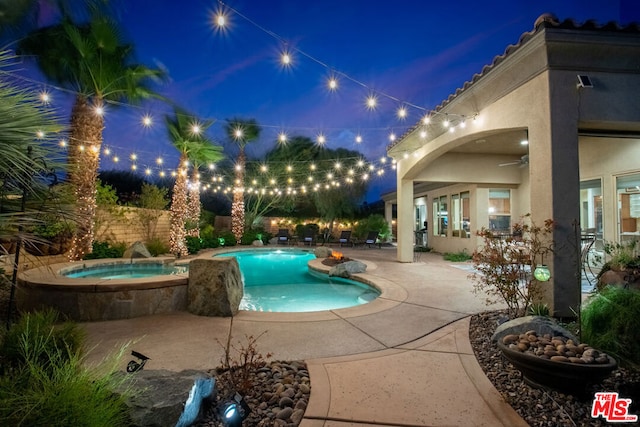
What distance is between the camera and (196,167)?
44.9 ft

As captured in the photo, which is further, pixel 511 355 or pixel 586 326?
pixel 586 326

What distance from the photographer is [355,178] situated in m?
18.0

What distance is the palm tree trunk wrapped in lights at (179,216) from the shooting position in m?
11.4

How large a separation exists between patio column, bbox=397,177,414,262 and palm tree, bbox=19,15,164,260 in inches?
317

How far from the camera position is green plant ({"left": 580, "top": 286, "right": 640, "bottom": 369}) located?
265 centimetres

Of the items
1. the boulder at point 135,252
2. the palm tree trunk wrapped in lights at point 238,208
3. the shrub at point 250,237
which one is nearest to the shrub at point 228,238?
the palm tree trunk wrapped in lights at point 238,208

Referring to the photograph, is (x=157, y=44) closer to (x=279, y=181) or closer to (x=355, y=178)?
(x=279, y=181)

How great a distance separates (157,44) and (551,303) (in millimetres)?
28133

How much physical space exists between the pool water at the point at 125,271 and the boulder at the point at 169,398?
17.6 feet

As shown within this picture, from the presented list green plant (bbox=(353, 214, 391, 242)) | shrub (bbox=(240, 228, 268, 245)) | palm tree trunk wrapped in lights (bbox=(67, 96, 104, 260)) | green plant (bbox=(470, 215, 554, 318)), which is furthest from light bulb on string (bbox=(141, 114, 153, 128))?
green plant (bbox=(353, 214, 391, 242))

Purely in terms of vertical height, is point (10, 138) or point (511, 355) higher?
point (10, 138)

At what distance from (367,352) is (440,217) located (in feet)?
35.6

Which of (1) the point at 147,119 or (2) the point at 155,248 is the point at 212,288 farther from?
(2) the point at 155,248

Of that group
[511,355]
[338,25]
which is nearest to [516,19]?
[338,25]
